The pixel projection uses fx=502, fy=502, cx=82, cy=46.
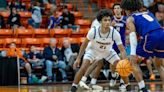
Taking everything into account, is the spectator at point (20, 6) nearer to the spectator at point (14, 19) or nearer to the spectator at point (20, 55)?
the spectator at point (14, 19)

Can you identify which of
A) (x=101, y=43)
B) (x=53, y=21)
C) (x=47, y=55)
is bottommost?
(x=47, y=55)

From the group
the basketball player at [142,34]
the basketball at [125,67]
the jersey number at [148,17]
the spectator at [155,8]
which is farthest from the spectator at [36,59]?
the jersey number at [148,17]

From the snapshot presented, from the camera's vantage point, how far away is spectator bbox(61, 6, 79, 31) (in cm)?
2023

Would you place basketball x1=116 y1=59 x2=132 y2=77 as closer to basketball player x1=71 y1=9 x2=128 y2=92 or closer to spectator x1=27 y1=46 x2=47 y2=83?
basketball player x1=71 y1=9 x2=128 y2=92

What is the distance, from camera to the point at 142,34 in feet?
30.1

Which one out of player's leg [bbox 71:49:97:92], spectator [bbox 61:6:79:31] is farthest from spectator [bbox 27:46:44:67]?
player's leg [bbox 71:49:97:92]

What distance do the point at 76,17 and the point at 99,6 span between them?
200cm

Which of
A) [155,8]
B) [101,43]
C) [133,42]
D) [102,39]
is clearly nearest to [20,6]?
[155,8]

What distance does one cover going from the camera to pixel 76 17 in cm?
2216

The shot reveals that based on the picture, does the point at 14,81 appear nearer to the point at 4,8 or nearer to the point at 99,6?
the point at 4,8

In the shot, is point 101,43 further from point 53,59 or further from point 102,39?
point 53,59

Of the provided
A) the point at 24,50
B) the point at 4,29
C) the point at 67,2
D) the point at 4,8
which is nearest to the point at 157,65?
the point at 24,50

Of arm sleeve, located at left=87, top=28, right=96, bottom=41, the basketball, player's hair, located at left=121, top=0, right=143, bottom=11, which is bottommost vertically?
the basketball

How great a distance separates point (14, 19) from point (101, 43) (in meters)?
7.95
